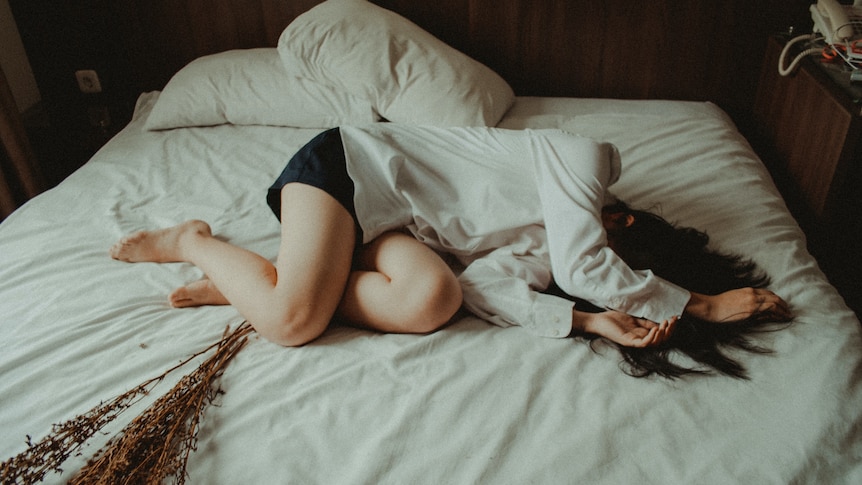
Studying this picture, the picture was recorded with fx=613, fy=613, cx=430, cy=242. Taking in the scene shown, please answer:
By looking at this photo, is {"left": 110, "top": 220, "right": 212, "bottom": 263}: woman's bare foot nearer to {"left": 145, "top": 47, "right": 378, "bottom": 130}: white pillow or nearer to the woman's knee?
the woman's knee

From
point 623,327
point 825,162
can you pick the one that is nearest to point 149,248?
point 623,327

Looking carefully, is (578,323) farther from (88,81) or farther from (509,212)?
(88,81)

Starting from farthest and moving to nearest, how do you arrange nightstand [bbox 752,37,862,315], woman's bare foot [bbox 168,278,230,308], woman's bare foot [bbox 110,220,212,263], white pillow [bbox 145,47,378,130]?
white pillow [bbox 145,47,378,130]
nightstand [bbox 752,37,862,315]
woman's bare foot [bbox 110,220,212,263]
woman's bare foot [bbox 168,278,230,308]

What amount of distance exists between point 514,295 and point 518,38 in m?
1.32

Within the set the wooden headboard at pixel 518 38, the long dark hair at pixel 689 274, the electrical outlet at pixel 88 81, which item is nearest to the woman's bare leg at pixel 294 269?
the long dark hair at pixel 689 274

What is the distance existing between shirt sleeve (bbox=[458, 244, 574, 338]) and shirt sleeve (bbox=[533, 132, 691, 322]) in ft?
0.19

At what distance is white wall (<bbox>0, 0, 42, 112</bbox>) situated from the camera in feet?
7.48

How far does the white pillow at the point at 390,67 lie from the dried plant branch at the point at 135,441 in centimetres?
107

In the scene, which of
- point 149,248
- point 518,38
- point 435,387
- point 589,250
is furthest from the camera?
point 518,38

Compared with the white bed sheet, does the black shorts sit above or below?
above

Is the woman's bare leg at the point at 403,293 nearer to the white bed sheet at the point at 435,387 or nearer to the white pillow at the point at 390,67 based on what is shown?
the white bed sheet at the point at 435,387

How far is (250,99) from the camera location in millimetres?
2000

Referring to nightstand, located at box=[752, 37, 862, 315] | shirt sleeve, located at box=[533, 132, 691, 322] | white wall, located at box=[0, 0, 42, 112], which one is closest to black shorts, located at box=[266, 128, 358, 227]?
shirt sleeve, located at box=[533, 132, 691, 322]

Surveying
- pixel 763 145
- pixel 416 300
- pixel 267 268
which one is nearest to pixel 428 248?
pixel 416 300
